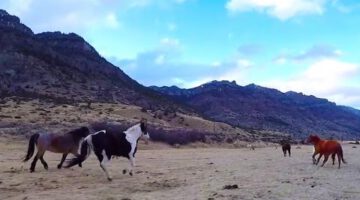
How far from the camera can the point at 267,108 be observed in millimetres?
157500

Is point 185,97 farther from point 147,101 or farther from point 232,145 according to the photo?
point 232,145

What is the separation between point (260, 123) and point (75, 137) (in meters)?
109

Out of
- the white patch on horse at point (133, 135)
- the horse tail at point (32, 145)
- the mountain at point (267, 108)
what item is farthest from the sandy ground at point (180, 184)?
the mountain at point (267, 108)

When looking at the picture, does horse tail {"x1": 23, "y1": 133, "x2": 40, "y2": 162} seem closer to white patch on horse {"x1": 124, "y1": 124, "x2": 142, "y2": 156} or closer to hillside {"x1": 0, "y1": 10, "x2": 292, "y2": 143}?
white patch on horse {"x1": 124, "y1": 124, "x2": 142, "y2": 156}

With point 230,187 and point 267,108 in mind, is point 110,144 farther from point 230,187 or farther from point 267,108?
point 267,108

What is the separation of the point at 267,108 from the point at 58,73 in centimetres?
8465

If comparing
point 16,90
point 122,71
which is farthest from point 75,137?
point 122,71

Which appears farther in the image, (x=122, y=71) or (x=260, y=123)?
(x=260, y=123)

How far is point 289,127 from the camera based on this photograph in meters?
132

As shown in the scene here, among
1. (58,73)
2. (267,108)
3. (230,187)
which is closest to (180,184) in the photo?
(230,187)

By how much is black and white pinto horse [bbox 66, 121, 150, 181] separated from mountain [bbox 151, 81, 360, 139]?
10610 centimetres

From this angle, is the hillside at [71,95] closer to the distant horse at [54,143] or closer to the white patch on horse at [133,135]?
the distant horse at [54,143]

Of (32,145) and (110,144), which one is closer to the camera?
(110,144)

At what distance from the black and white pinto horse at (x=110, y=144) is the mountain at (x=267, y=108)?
106 meters
